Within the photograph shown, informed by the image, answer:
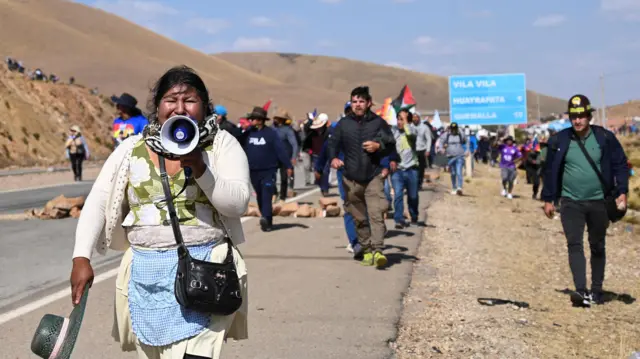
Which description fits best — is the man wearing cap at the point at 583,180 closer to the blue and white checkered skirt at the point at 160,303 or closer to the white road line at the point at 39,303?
the white road line at the point at 39,303

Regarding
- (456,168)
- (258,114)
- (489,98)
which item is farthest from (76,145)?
(489,98)

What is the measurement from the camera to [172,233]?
3617 mm

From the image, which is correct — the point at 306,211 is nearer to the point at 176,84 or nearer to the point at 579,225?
the point at 579,225

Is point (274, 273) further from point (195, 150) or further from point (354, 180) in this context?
point (195, 150)

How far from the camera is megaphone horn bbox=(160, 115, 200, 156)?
3.20 meters

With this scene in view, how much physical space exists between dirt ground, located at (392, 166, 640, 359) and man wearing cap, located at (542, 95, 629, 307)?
1.88 ft

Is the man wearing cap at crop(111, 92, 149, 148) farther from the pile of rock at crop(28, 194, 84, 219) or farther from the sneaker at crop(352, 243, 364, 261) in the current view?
the sneaker at crop(352, 243, 364, 261)

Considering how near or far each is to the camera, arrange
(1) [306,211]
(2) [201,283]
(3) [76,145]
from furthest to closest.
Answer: (3) [76,145] → (1) [306,211] → (2) [201,283]

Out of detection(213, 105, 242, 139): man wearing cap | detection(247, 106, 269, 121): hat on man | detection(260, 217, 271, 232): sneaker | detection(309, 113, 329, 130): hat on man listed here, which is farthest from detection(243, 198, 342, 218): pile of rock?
detection(309, 113, 329, 130): hat on man

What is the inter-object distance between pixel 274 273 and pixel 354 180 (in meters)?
1.41

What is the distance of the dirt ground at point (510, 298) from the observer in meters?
6.30

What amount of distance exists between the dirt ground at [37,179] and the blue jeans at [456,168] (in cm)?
1211

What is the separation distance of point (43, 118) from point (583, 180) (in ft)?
148

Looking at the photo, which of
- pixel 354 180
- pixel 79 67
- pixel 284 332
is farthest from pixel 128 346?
pixel 79 67
